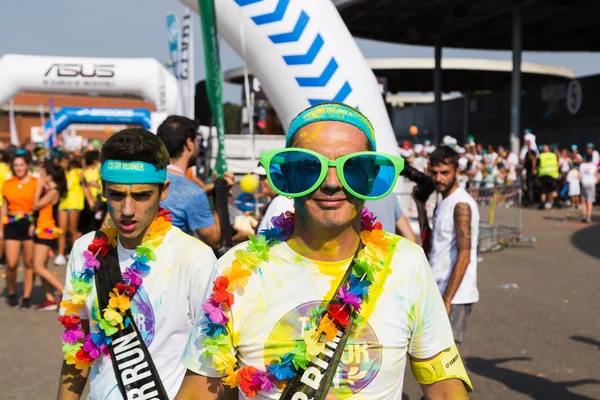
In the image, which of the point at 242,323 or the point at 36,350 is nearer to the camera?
the point at 242,323

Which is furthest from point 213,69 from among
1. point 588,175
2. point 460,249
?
point 588,175

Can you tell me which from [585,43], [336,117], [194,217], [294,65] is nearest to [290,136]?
[336,117]

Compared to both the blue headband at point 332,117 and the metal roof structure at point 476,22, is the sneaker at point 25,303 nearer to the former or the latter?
the blue headband at point 332,117

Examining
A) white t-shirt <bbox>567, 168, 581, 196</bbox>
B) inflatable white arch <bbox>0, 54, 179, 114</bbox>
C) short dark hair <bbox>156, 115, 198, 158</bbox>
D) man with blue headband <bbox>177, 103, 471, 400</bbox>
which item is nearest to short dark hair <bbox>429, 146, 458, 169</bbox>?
short dark hair <bbox>156, 115, 198, 158</bbox>

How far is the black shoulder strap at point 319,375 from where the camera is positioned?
167 centimetres

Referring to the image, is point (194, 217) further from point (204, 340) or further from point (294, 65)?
point (294, 65)

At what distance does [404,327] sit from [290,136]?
59cm

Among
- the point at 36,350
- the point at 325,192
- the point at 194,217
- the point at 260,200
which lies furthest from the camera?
Result: the point at 260,200

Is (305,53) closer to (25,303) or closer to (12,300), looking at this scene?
(25,303)

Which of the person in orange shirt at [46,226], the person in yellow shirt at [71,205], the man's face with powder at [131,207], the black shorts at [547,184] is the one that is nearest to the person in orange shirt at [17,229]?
the person in orange shirt at [46,226]

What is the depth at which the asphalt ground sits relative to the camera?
5438 millimetres

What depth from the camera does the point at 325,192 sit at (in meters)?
1.67

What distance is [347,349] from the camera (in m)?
1.71

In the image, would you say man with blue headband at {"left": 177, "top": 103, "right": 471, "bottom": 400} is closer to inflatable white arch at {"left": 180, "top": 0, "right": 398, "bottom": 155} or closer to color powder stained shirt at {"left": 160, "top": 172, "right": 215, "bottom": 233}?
color powder stained shirt at {"left": 160, "top": 172, "right": 215, "bottom": 233}
